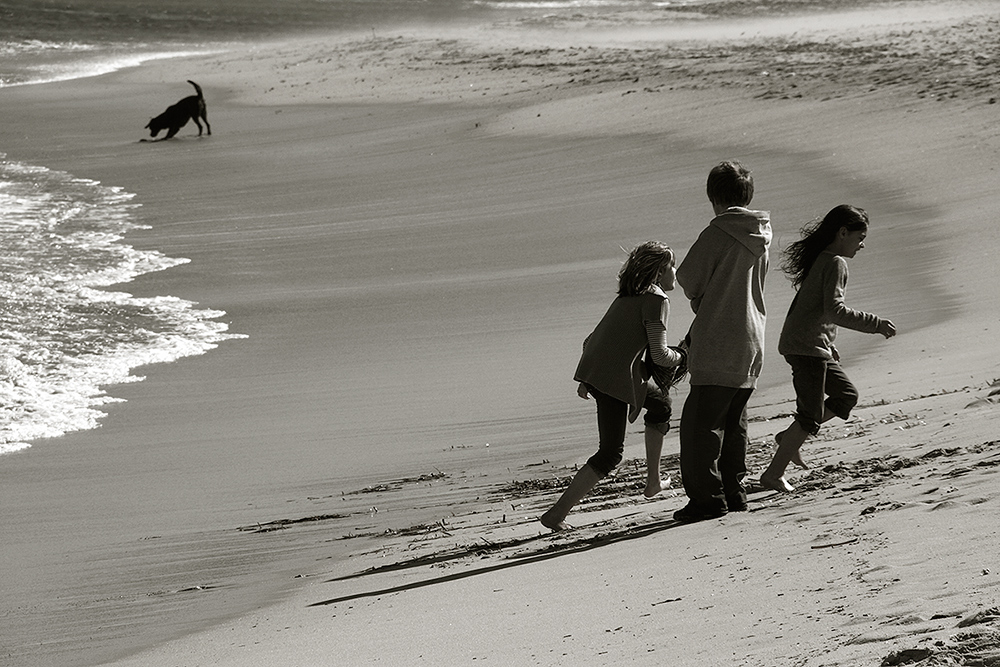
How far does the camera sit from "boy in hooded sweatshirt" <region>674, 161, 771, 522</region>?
4.96m

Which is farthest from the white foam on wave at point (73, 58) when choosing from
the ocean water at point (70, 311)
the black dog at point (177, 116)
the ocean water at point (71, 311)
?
the ocean water at point (71, 311)

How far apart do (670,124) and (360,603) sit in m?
15.1

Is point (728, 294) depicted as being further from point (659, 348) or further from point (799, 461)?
point (799, 461)

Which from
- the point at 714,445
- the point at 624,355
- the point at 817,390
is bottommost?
the point at 714,445

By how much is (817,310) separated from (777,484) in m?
0.72

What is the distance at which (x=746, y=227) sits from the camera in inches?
195

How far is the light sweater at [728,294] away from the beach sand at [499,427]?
564 mm

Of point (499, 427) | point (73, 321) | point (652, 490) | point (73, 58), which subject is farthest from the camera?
point (73, 58)

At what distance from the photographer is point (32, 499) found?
6.41m

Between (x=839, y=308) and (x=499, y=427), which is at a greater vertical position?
(x=839, y=308)

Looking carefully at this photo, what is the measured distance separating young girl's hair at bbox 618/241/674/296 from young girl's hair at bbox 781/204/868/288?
1.98 feet

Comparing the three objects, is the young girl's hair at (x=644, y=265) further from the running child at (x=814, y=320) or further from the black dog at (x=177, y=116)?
the black dog at (x=177, y=116)

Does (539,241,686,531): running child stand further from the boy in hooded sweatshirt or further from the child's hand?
the child's hand

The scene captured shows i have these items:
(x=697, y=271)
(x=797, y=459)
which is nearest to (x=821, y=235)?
(x=697, y=271)
